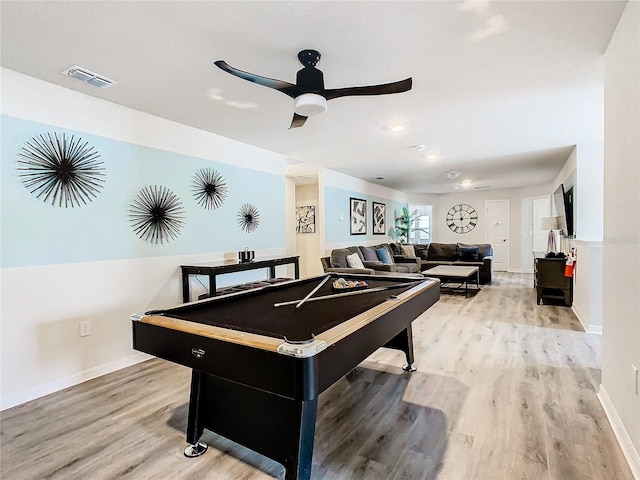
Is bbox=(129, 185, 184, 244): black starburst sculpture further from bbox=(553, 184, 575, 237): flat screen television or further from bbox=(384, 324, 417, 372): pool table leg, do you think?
bbox=(553, 184, 575, 237): flat screen television

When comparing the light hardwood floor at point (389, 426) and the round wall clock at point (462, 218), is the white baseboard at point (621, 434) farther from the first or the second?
the round wall clock at point (462, 218)

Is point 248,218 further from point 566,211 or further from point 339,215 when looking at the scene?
point 566,211

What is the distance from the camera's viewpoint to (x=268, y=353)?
50.2 inches

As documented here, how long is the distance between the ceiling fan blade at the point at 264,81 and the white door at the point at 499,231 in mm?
9279

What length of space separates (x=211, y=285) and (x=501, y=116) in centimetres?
333

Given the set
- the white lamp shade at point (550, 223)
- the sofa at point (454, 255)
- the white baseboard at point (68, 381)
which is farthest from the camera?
the sofa at point (454, 255)

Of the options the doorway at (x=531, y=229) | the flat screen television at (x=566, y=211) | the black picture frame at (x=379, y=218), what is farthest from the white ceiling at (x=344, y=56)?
the doorway at (x=531, y=229)

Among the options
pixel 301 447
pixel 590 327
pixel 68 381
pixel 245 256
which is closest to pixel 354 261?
pixel 245 256

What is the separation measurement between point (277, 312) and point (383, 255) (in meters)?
5.35

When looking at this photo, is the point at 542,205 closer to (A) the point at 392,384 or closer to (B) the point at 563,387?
(B) the point at 563,387

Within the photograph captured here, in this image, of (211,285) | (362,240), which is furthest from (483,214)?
(211,285)

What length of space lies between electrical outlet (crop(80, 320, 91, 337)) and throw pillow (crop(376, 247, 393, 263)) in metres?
5.17

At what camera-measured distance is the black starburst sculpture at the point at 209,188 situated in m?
3.81

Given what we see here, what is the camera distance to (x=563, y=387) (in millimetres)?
2547
